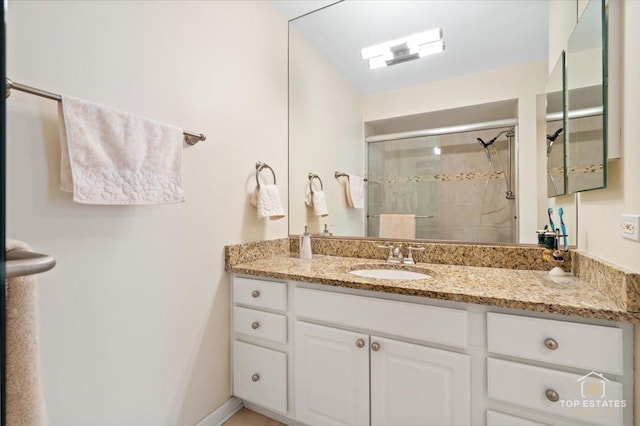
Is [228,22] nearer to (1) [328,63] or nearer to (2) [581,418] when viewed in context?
(1) [328,63]

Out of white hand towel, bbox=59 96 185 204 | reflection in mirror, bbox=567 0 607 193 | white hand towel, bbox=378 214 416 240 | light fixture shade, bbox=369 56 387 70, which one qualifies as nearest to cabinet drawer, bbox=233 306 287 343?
white hand towel, bbox=59 96 185 204

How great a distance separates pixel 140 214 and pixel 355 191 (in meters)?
1.22

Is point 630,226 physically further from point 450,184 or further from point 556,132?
point 450,184

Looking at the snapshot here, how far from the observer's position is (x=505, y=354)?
0.98 m

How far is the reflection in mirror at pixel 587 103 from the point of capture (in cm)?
101

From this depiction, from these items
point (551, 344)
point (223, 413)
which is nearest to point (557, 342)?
point (551, 344)

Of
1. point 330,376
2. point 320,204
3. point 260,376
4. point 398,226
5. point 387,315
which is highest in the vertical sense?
point 320,204

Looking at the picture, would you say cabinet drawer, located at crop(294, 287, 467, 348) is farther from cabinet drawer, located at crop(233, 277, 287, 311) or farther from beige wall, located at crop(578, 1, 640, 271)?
beige wall, located at crop(578, 1, 640, 271)

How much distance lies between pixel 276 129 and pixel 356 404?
1627 mm

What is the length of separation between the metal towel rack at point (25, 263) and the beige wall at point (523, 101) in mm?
1755

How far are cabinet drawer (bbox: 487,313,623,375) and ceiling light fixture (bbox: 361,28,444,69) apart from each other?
Result: 1485 millimetres

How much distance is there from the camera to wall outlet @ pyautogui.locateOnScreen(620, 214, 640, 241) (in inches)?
32.3

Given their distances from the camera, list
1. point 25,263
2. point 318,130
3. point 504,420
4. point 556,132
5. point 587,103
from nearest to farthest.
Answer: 1. point 25,263
2. point 504,420
3. point 587,103
4. point 556,132
5. point 318,130

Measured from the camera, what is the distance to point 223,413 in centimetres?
153
